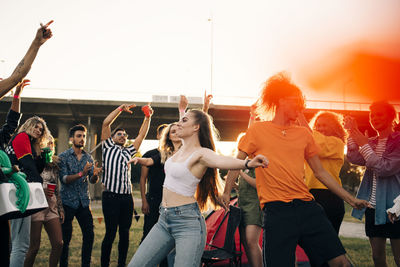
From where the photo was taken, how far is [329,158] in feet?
15.8

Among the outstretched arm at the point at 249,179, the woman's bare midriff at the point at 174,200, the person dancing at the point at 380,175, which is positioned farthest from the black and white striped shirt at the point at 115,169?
the person dancing at the point at 380,175

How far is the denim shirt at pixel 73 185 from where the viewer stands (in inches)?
235

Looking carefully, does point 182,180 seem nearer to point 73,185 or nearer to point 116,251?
point 73,185

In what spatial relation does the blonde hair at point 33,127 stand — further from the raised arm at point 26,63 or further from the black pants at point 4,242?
the black pants at point 4,242

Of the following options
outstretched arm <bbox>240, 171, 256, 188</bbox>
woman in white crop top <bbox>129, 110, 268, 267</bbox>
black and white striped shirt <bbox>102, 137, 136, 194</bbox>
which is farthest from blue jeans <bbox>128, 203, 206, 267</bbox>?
black and white striped shirt <bbox>102, 137, 136, 194</bbox>

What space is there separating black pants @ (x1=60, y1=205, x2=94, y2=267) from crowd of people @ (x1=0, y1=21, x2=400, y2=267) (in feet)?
0.05

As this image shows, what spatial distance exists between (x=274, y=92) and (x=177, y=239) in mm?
1732

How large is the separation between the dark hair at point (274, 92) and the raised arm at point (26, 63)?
2143 mm

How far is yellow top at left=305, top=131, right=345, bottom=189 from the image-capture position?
4.73 m

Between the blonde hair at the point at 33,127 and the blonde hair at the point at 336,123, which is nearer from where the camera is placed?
the blonde hair at the point at 336,123

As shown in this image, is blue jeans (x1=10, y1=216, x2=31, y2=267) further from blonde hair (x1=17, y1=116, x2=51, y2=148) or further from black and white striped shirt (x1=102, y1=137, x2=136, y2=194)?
black and white striped shirt (x1=102, y1=137, x2=136, y2=194)

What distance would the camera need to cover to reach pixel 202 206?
3971 millimetres

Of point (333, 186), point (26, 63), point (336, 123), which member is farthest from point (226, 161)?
point (336, 123)

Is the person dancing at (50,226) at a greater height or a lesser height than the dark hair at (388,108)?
lesser
